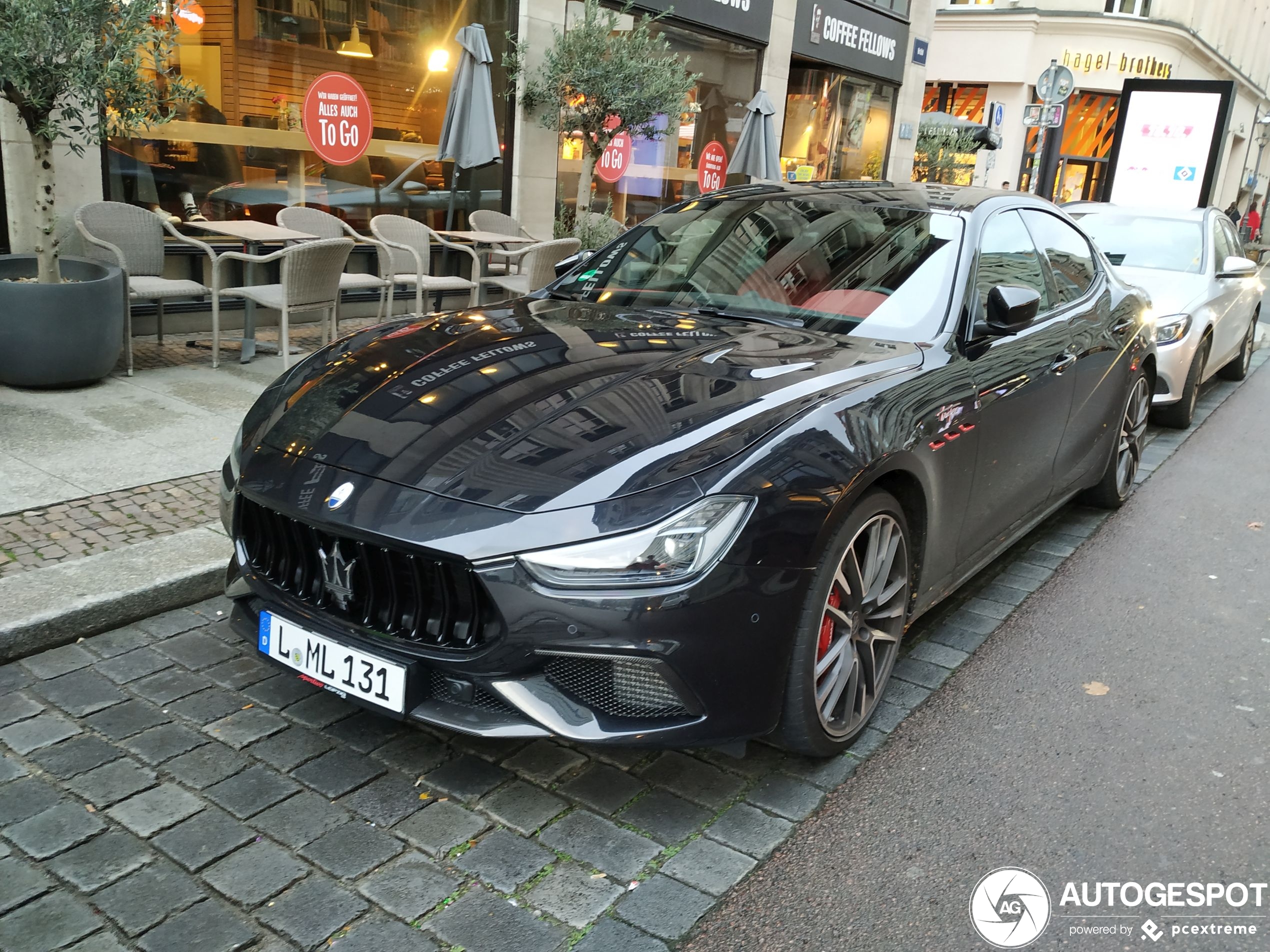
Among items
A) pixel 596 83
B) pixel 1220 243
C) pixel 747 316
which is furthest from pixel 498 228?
pixel 747 316

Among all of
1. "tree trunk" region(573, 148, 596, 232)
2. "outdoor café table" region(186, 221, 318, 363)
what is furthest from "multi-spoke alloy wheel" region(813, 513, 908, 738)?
"tree trunk" region(573, 148, 596, 232)

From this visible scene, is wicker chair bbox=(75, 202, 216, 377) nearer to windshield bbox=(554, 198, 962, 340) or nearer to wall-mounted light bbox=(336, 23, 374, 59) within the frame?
wall-mounted light bbox=(336, 23, 374, 59)

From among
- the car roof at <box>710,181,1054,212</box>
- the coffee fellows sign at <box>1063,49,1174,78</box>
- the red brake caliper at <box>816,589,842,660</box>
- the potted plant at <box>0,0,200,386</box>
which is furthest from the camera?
the coffee fellows sign at <box>1063,49,1174,78</box>

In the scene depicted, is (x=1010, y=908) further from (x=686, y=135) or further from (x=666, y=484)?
(x=686, y=135)

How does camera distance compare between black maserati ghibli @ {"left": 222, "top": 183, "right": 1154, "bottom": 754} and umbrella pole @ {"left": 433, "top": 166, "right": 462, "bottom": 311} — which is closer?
black maserati ghibli @ {"left": 222, "top": 183, "right": 1154, "bottom": 754}

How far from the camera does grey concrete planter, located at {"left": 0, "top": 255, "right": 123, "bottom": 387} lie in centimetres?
583

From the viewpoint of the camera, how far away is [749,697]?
2.64m

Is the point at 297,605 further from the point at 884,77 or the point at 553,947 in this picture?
the point at 884,77

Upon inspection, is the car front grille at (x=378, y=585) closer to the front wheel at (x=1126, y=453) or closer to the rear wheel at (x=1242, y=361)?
the front wheel at (x=1126, y=453)

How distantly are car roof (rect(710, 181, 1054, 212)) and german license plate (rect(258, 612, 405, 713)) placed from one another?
257cm

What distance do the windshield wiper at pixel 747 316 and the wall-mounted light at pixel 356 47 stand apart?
7169mm

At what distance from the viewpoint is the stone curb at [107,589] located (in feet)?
11.1

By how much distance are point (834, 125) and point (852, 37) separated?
152 centimetres

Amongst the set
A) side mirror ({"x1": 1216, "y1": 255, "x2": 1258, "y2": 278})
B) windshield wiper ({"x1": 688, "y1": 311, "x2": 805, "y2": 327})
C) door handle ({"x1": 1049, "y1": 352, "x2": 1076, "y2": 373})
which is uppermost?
side mirror ({"x1": 1216, "y1": 255, "x2": 1258, "y2": 278})
